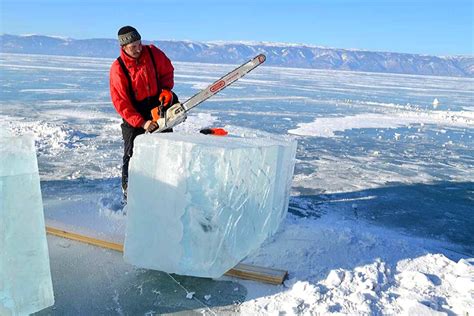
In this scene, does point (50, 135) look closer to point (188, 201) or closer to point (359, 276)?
point (188, 201)

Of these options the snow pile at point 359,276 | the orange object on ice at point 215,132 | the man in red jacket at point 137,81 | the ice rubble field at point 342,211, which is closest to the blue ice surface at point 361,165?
the ice rubble field at point 342,211

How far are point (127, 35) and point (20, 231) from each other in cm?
180

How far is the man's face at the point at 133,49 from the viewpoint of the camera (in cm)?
335

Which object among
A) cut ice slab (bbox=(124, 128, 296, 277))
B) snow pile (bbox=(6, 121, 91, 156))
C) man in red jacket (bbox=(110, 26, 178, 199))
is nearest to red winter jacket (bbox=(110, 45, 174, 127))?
man in red jacket (bbox=(110, 26, 178, 199))

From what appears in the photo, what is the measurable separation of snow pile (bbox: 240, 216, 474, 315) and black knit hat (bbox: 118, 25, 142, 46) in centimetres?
187

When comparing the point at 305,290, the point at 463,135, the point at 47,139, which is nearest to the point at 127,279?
the point at 305,290

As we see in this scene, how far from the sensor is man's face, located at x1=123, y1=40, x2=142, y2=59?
335 cm

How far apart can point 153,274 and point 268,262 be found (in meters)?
0.77

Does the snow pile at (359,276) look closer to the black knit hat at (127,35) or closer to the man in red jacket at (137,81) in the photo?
the man in red jacket at (137,81)

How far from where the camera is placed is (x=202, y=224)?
262 cm

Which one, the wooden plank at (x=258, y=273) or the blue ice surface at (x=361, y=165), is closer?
the wooden plank at (x=258, y=273)

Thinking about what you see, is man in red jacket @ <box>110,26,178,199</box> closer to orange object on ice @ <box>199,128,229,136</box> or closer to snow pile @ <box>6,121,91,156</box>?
orange object on ice @ <box>199,128,229,136</box>

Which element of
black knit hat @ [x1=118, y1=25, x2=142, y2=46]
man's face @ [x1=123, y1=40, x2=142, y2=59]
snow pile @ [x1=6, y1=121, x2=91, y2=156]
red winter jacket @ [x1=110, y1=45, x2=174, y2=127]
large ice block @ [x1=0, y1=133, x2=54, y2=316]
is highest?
black knit hat @ [x1=118, y1=25, x2=142, y2=46]

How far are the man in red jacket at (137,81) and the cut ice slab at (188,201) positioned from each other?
0.86 metres
